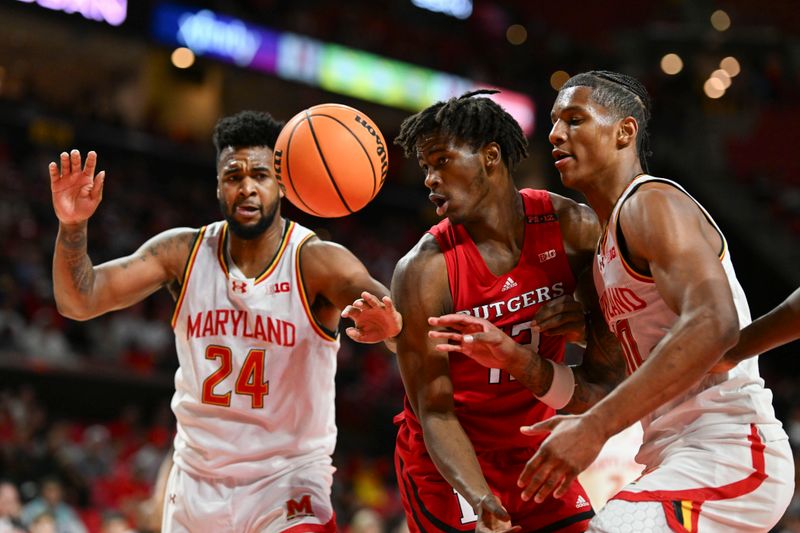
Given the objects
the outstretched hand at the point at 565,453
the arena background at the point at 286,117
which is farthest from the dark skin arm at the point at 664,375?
the arena background at the point at 286,117

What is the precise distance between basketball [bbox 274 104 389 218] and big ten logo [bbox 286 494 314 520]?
1.26m

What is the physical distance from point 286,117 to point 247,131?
1677 centimetres

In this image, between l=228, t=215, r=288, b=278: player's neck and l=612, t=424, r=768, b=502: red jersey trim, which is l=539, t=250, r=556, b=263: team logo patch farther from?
l=228, t=215, r=288, b=278: player's neck

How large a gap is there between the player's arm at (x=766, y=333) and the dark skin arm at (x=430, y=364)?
99 cm

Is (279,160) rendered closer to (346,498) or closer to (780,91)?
(346,498)

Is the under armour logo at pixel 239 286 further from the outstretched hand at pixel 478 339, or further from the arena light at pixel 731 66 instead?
the arena light at pixel 731 66

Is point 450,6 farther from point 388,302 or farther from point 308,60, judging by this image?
point 388,302

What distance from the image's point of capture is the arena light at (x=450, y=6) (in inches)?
850

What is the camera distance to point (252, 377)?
14.9ft

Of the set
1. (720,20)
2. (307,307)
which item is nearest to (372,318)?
(307,307)

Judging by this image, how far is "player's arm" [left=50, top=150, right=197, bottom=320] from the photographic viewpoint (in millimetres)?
4414

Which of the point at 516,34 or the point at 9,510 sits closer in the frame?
the point at 9,510

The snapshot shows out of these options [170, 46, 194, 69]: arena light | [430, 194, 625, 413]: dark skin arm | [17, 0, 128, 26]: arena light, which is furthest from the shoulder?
[170, 46, 194, 69]: arena light

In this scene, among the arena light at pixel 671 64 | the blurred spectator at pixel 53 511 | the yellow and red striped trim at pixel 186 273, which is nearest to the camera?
the yellow and red striped trim at pixel 186 273
